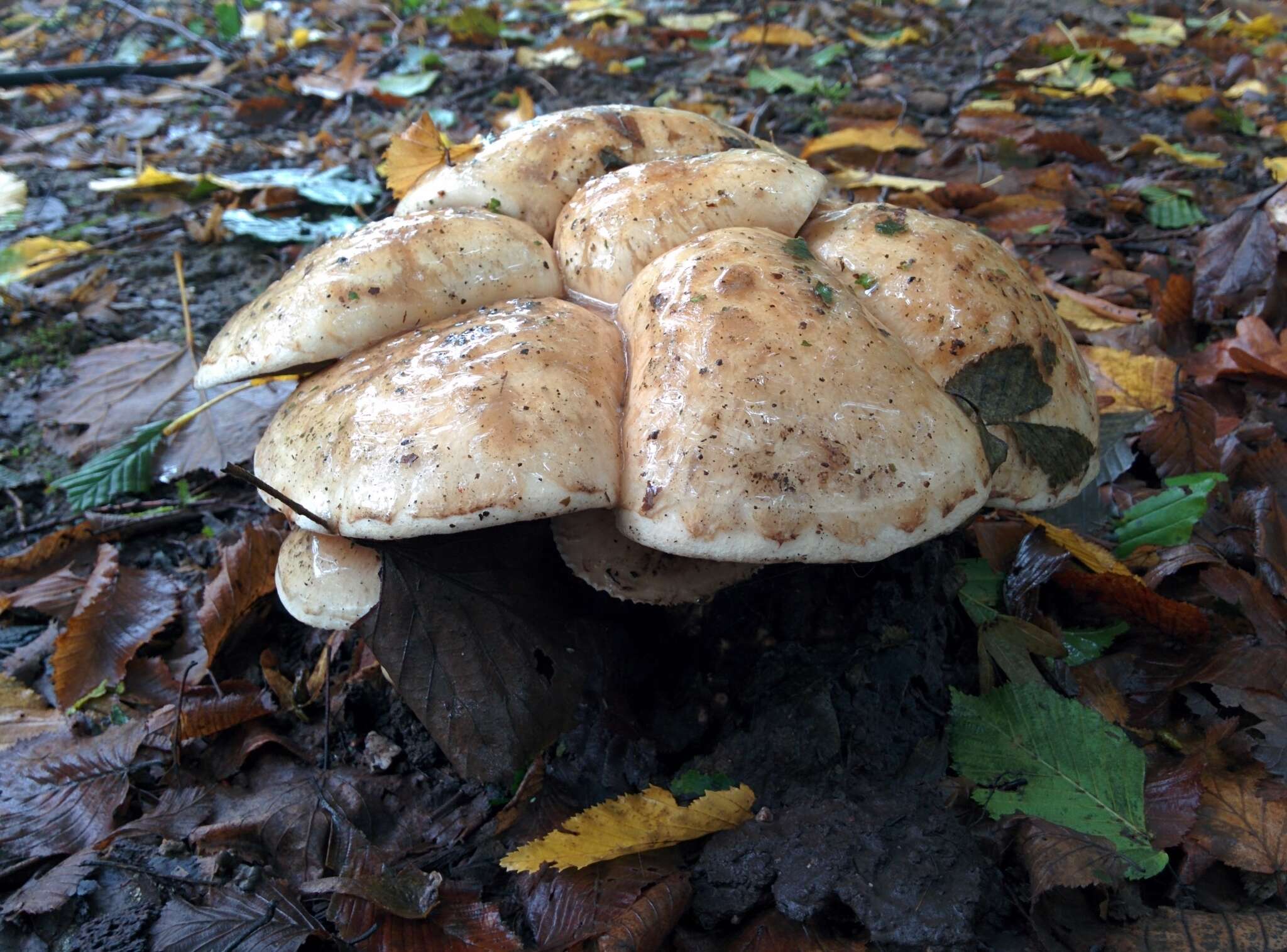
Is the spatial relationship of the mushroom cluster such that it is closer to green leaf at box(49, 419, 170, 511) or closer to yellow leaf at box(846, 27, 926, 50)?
green leaf at box(49, 419, 170, 511)

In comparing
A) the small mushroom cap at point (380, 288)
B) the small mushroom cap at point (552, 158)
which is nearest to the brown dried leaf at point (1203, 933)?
the small mushroom cap at point (380, 288)

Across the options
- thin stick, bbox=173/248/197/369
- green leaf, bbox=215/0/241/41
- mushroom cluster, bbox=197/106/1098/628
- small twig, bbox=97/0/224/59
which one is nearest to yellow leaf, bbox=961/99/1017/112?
mushroom cluster, bbox=197/106/1098/628

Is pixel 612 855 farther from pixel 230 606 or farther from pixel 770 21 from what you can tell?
pixel 770 21

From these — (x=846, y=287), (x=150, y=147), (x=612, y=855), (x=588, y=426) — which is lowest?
(x=150, y=147)

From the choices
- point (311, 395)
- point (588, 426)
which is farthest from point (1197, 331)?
point (311, 395)

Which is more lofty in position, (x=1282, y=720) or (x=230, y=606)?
(x=1282, y=720)

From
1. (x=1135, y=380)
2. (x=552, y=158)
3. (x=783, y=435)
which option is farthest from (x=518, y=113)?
(x=783, y=435)

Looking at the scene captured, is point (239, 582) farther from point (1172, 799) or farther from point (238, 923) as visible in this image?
point (1172, 799)

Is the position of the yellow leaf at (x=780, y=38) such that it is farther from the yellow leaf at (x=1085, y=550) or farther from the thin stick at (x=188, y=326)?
the yellow leaf at (x=1085, y=550)
